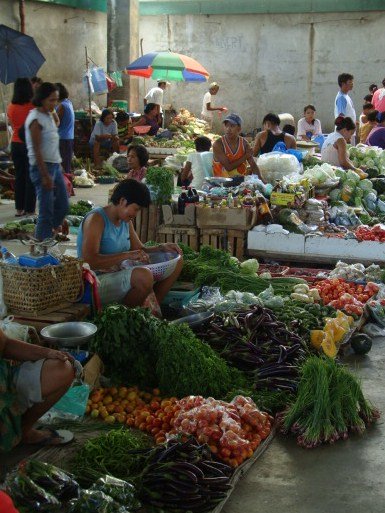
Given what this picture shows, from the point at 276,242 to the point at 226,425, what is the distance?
Answer: 398 cm

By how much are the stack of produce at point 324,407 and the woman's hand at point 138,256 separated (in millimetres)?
1678

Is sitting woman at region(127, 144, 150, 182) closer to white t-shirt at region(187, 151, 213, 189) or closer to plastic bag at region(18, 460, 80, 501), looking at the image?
white t-shirt at region(187, 151, 213, 189)

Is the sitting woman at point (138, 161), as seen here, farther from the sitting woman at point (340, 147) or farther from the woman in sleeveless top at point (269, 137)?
the sitting woman at point (340, 147)

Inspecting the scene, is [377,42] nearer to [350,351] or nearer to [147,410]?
[350,351]

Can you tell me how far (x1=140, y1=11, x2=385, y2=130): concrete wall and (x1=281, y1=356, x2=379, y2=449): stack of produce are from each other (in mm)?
16076

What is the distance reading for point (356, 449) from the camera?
412 centimetres

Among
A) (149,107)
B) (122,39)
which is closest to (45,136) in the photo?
(149,107)

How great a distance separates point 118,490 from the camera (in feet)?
11.0

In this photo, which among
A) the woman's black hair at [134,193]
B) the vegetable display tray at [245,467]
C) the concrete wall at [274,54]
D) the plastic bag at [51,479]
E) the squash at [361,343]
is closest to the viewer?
the plastic bag at [51,479]

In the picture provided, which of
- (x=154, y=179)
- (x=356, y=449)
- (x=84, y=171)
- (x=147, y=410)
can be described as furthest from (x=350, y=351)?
(x=84, y=171)

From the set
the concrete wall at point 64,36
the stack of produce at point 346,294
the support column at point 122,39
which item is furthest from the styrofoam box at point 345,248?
the support column at point 122,39

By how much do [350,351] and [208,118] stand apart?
542 inches

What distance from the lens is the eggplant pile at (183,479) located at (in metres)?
3.40

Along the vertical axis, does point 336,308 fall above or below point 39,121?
below
